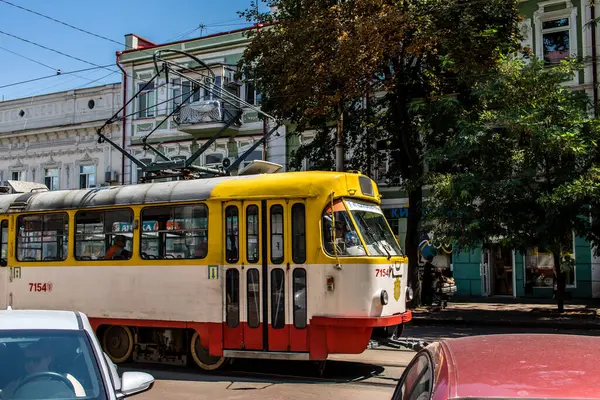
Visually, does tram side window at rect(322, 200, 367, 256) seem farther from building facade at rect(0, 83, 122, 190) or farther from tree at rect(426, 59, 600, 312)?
building facade at rect(0, 83, 122, 190)

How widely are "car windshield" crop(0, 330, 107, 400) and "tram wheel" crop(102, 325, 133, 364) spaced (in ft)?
21.0

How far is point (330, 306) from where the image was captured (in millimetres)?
8742

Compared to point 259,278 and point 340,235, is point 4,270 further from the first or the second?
point 340,235

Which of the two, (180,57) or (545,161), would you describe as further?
(180,57)

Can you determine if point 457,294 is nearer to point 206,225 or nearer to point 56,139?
point 206,225

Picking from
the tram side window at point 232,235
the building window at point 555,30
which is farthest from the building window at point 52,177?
the tram side window at point 232,235

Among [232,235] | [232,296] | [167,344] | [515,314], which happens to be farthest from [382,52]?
[167,344]

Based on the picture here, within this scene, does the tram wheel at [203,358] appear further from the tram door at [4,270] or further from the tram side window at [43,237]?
the tram door at [4,270]

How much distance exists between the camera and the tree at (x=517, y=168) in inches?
624

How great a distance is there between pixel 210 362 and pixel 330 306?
2319mm

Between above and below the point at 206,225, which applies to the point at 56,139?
above

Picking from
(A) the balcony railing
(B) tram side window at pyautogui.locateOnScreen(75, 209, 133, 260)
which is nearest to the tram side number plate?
(B) tram side window at pyautogui.locateOnScreen(75, 209, 133, 260)

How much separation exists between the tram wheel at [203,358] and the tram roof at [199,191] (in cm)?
220

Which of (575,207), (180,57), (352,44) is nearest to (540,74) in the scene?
(575,207)
